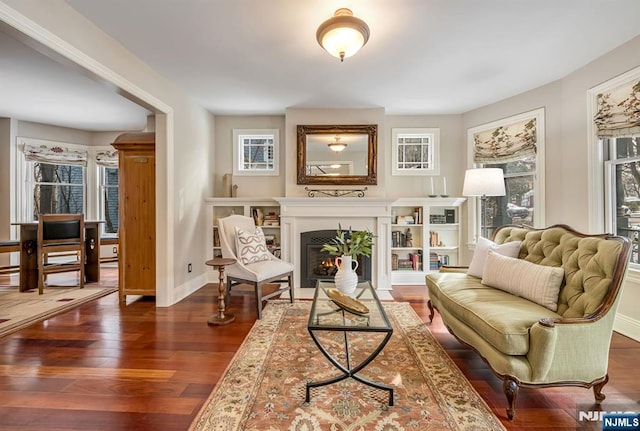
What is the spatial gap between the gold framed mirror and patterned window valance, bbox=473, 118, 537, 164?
1563 mm

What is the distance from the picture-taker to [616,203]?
2.98m

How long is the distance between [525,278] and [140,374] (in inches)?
109

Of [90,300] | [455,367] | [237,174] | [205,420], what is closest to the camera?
[205,420]

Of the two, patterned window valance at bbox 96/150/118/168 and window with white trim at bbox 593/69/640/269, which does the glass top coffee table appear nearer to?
window with white trim at bbox 593/69/640/269

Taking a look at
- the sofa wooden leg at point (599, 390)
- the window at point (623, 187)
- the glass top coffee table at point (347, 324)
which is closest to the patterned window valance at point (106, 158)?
the glass top coffee table at point (347, 324)

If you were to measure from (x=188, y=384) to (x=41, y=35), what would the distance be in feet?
8.05

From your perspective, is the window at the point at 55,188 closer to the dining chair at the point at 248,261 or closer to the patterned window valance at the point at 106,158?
the patterned window valance at the point at 106,158

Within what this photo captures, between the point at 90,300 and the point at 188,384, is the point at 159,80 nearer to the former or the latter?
the point at 90,300

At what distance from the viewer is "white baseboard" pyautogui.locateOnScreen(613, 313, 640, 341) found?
8.68ft

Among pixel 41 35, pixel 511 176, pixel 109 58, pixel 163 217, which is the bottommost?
pixel 163 217

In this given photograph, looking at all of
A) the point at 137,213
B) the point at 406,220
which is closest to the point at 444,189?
the point at 406,220

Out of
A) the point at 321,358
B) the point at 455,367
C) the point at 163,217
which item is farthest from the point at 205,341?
the point at 455,367

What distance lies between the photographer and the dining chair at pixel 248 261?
3.18m

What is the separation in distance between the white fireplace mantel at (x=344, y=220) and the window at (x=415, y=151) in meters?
0.90
